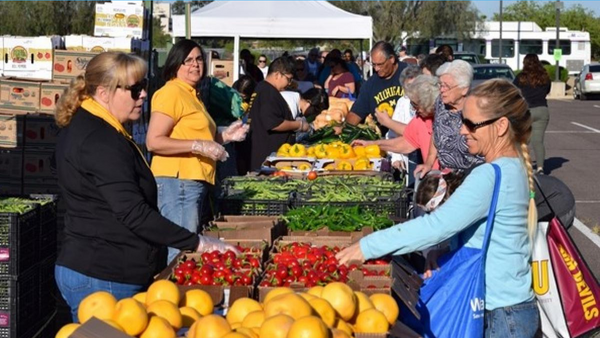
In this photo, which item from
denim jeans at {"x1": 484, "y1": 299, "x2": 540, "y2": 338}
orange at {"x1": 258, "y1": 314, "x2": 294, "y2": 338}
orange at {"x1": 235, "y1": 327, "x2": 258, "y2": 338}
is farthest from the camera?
denim jeans at {"x1": 484, "y1": 299, "x2": 540, "y2": 338}

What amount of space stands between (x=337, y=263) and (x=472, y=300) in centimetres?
92

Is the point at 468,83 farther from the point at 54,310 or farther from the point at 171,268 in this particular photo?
the point at 54,310

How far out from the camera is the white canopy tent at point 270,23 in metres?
17.2

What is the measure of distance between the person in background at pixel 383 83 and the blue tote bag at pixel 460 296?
6.48 m

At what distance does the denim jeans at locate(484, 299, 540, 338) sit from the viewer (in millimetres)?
4008

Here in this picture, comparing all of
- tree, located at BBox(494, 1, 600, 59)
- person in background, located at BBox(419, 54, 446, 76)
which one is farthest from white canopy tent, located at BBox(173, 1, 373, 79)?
tree, located at BBox(494, 1, 600, 59)

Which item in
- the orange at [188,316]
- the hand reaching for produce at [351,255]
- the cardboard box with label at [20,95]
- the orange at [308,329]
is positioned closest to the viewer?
the orange at [308,329]

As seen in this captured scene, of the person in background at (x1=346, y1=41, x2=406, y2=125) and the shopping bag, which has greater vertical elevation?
the person in background at (x1=346, y1=41, x2=406, y2=125)

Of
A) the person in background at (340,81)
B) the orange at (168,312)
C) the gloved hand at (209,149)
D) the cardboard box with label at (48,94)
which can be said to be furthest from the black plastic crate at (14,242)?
the person in background at (340,81)

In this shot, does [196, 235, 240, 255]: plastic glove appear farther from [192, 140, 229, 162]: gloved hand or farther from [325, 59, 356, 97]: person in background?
[325, 59, 356, 97]: person in background

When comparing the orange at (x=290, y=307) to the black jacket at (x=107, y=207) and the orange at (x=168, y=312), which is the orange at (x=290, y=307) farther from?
the black jacket at (x=107, y=207)

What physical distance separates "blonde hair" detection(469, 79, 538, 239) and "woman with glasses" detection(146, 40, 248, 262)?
2531mm

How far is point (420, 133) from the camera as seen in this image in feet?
26.9

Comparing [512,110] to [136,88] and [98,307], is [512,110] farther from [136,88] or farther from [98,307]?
[98,307]
